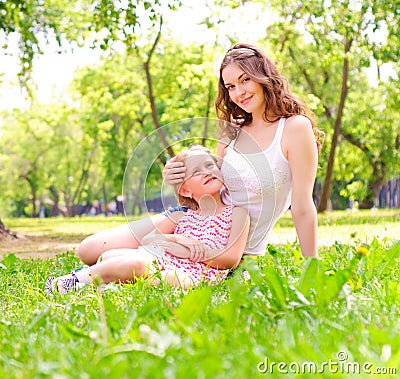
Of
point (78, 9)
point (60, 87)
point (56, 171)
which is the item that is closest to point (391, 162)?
point (78, 9)

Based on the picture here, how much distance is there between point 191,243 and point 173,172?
0.40 metres

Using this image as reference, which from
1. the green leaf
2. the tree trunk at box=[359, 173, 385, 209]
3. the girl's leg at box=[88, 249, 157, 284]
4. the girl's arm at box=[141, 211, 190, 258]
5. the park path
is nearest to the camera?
the green leaf

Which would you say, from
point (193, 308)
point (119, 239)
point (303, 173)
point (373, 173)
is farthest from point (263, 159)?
point (373, 173)

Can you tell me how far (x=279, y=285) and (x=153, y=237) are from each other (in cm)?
143

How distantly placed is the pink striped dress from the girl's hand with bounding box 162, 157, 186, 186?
25 cm

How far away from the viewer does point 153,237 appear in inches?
140

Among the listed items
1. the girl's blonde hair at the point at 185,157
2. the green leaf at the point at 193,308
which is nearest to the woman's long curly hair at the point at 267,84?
the girl's blonde hair at the point at 185,157

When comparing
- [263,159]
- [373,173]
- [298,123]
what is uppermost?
[298,123]

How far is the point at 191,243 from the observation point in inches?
137

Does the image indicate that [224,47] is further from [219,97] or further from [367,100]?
[219,97]

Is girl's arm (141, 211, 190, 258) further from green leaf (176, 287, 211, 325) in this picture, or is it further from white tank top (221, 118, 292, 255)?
green leaf (176, 287, 211, 325)

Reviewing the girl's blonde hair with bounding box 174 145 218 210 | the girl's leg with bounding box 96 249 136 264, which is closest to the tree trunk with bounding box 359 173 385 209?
the girl's blonde hair with bounding box 174 145 218 210

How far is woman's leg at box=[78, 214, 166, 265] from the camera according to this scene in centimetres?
367

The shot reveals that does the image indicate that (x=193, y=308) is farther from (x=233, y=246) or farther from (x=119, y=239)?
(x=119, y=239)
